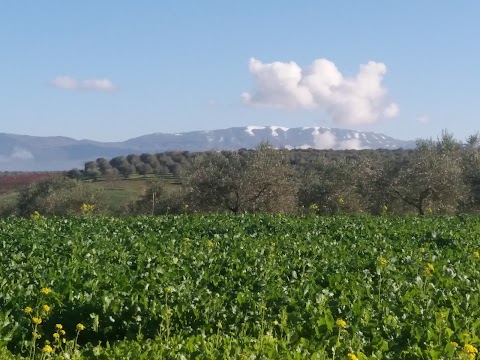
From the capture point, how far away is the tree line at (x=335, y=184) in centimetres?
4212

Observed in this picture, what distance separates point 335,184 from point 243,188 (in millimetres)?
7318

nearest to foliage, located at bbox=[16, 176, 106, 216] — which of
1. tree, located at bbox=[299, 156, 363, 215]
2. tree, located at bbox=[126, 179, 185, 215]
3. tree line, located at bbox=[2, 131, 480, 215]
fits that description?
tree, located at bbox=[126, 179, 185, 215]

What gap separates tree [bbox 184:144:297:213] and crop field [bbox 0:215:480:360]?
88.0 ft

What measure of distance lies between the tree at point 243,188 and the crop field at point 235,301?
2684 cm

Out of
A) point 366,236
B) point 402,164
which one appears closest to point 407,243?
point 366,236

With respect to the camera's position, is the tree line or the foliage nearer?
the tree line

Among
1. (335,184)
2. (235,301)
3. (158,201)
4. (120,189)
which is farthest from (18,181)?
(235,301)

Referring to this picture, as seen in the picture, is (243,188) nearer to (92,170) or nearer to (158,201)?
(158,201)

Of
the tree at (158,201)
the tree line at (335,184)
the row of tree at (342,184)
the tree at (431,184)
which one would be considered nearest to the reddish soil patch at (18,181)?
the tree at (158,201)

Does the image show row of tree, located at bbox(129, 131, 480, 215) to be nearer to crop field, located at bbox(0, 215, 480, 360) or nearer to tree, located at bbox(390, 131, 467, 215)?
tree, located at bbox(390, 131, 467, 215)

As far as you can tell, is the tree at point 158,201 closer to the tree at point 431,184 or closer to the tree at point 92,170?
the tree at point 431,184

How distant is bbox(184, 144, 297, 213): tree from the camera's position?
41.8 m

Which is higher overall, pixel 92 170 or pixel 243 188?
pixel 243 188

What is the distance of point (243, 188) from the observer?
41.7 metres
